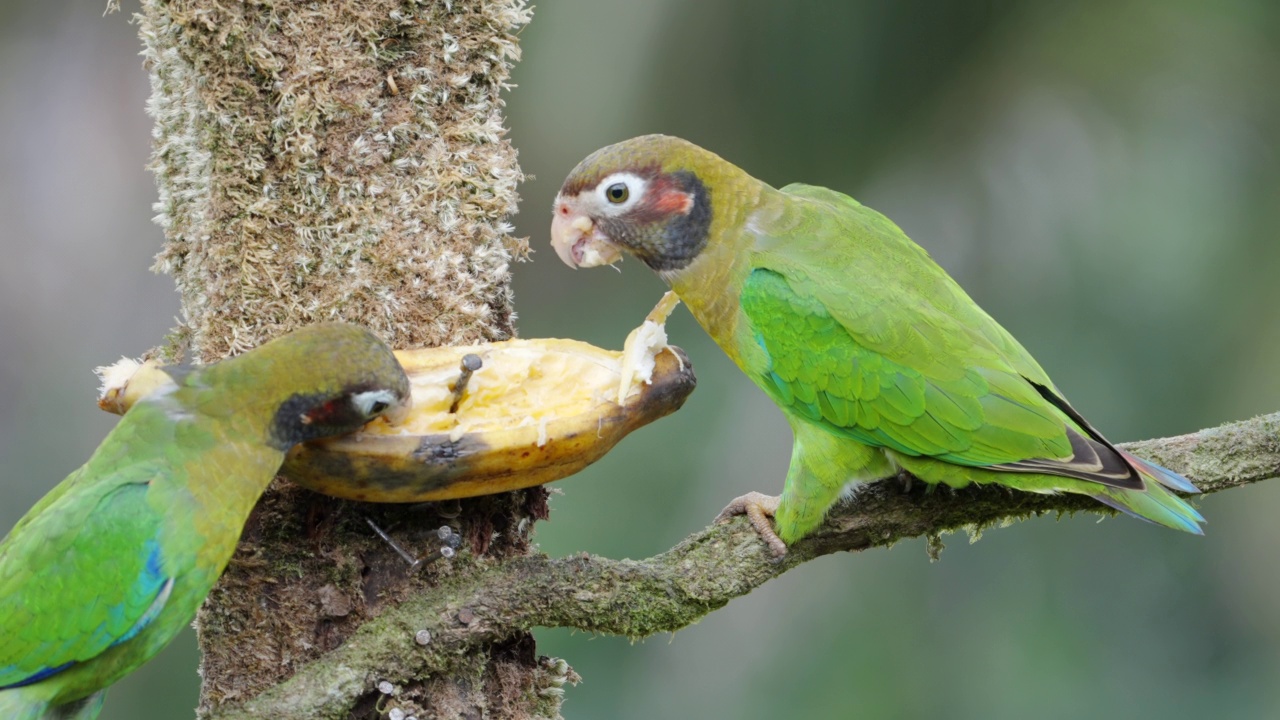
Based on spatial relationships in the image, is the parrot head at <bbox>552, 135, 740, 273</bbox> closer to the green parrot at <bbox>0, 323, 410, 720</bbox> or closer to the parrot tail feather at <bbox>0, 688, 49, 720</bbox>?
the green parrot at <bbox>0, 323, 410, 720</bbox>

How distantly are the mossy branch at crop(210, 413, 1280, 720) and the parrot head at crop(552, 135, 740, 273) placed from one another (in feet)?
3.70

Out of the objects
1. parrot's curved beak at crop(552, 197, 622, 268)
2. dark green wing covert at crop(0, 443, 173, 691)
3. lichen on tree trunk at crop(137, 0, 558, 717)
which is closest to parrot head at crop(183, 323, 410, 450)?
Answer: lichen on tree trunk at crop(137, 0, 558, 717)

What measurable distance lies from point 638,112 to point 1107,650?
4.32 metres

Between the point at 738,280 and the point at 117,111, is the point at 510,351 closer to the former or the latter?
the point at 738,280

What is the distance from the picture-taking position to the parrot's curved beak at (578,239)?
3865 millimetres

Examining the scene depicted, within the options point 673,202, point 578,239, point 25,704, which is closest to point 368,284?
point 578,239

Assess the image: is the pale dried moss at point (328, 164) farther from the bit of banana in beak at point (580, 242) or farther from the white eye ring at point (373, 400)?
the bit of banana in beak at point (580, 242)

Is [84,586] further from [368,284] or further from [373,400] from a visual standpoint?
[368,284]

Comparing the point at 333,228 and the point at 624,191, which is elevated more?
the point at 624,191

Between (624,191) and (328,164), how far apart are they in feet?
3.58

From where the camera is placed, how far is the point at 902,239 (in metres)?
3.93

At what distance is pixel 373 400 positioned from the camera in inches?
109

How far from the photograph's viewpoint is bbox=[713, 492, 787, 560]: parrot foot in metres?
3.22

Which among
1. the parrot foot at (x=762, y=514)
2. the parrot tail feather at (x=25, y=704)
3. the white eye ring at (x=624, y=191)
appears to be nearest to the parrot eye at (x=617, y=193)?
the white eye ring at (x=624, y=191)
